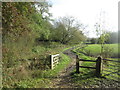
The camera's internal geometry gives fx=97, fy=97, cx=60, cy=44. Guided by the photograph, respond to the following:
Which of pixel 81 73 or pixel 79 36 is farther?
pixel 79 36

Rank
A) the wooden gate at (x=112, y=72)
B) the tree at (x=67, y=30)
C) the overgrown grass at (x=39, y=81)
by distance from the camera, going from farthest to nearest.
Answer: the tree at (x=67, y=30) → the wooden gate at (x=112, y=72) → the overgrown grass at (x=39, y=81)

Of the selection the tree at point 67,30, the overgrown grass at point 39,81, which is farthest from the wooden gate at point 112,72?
the tree at point 67,30

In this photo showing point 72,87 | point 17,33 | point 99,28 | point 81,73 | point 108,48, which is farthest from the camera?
point 108,48

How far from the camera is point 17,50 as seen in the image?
590 centimetres

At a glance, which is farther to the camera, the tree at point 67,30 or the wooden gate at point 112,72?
the tree at point 67,30

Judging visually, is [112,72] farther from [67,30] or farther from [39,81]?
[67,30]

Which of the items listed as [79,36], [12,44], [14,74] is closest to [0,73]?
[14,74]

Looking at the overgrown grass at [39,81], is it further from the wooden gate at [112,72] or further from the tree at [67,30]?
the tree at [67,30]

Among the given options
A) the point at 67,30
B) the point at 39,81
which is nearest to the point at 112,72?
the point at 39,81

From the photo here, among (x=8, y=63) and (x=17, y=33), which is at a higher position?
(x=17, y=33)

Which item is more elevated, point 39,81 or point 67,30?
point 67,30

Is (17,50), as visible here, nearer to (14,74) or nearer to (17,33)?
(17,33)

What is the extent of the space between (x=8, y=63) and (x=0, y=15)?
8.09 ft

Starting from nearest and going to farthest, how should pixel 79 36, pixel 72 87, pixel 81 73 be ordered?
pixel 72 87 → pixel 81 73 → pixel 79 36
